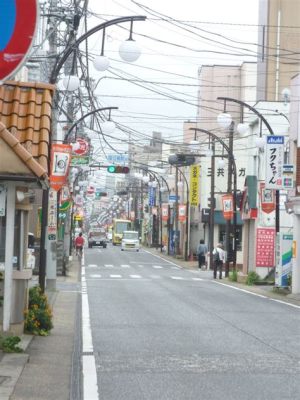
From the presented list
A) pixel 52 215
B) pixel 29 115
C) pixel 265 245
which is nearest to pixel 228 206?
pixel 265 245

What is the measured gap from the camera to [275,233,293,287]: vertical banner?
29.4 meters

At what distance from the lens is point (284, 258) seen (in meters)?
29.7

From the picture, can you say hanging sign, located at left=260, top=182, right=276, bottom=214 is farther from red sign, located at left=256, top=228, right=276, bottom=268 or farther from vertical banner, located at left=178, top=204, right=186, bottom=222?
vertical banner, located at left=178, top=204, right=186, bottom=222

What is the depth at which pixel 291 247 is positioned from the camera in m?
29.5

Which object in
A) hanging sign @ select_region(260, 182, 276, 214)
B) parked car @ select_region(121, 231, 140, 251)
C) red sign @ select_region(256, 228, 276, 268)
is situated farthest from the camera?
parked car @ select_region(121, 231, 140, 251)

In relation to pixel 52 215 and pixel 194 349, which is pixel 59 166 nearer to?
pixel 52 215

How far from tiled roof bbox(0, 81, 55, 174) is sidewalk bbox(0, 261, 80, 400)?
112 inches

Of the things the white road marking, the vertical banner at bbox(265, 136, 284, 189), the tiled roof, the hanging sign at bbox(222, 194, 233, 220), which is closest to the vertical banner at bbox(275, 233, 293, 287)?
the vertical banner at bbox(265, 136, 284, 189)

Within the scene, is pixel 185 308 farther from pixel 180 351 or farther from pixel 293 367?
pixel 293 367

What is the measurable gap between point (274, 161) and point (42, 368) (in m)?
20.0

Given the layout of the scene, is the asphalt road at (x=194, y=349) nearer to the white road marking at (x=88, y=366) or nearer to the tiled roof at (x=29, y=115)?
the white road marking at (x=88, y=366)

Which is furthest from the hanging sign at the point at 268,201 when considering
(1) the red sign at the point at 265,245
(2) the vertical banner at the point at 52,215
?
(2) the vertical banner at the point at 52,215

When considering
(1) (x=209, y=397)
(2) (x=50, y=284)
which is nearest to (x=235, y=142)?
(2) (x=50, y=284)

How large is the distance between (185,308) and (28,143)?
414 inches
